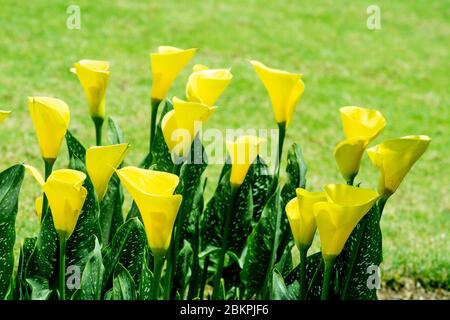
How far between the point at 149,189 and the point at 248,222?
76cm

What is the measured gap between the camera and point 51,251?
2.00m

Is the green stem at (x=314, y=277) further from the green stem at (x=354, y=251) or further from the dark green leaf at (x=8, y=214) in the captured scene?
the dark green leaf at (x=8, y=214)

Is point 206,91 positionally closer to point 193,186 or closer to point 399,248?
point 193,186

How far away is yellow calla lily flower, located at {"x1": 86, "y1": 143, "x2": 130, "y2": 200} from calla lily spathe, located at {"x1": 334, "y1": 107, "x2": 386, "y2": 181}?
49 cm

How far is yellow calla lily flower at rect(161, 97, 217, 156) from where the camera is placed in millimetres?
1816

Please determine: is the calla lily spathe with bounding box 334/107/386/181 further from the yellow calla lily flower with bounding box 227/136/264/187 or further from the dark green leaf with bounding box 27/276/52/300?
the dark green leaf with bounding box 27/276/52/300

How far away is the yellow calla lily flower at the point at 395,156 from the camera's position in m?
1.79

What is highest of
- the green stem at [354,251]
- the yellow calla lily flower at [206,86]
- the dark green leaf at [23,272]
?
the yellow calla lily flower at [206,86]

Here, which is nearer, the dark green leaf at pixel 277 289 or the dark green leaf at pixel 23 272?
the dark green leaf at pixel 277 289

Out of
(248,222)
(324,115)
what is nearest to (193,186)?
(248,222)

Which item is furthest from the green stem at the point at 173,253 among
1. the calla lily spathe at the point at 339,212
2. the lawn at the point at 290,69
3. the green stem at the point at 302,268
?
the lawn at the point at 290,69

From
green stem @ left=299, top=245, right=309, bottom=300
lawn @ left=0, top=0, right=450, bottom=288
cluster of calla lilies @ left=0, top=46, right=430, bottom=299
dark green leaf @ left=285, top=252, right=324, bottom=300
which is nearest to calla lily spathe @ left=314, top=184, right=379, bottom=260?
cluster of calla lilies @ left=0, top=46, right=430, bottom=299

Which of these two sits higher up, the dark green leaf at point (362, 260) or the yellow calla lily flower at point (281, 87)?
the yellow calla lily flower at point (281, 87)

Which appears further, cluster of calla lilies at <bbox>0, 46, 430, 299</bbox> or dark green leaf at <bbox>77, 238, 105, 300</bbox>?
dark green leaf at <bbox>77, 238, 105, 300</bbox>
